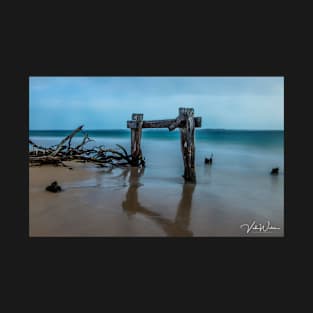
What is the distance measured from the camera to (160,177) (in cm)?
664

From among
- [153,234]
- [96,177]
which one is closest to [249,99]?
[153,234]

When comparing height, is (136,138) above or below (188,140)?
above

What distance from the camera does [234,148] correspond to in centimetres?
942

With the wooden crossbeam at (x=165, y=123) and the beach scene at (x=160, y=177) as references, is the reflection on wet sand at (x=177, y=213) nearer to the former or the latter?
the beach scene at (x=160, y=177)

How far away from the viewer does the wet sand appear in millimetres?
4145

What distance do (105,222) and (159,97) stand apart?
2.54 m

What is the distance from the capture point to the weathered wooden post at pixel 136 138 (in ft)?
25.0

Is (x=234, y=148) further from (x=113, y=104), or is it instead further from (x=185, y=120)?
(x=113, y=104)

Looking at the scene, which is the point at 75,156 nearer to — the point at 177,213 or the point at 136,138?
the point at 136,138

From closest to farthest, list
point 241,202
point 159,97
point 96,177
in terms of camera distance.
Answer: point 241,202 → point 159,97 → point 96,177

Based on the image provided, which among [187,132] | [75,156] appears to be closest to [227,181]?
[187,132]

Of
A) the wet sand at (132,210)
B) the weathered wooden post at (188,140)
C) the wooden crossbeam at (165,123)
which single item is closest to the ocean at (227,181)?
the wet sand at (132,210)


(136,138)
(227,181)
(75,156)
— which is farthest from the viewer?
(75,156)

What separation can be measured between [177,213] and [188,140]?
196cm
